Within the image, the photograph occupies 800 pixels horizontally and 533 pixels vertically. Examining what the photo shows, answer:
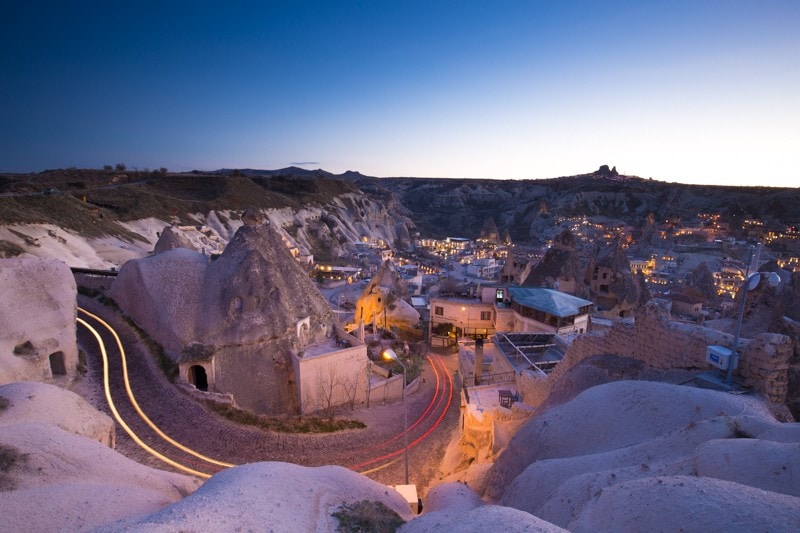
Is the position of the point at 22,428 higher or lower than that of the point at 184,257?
lower

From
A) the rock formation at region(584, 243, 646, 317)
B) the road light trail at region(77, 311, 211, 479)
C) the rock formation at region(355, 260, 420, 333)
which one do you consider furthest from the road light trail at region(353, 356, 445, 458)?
the rock formation at region(584, 243, 646, 317)

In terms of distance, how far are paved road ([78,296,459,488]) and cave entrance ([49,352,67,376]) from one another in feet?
3.47

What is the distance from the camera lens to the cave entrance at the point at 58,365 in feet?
58.5

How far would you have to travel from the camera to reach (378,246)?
255 feet

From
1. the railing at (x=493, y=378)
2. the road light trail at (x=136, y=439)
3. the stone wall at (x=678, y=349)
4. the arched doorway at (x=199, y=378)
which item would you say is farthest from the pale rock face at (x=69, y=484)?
the railing at (x=493, y=378)

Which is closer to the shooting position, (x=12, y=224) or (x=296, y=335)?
(x=296, y=335)

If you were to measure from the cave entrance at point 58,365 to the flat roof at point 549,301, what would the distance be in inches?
949

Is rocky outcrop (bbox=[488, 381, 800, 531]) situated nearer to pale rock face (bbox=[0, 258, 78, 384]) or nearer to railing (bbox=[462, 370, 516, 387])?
railing (bbox=[462, 370, 516, 387])

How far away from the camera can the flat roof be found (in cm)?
2658

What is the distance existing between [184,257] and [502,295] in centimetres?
2074

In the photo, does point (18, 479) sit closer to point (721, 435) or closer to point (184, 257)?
point (721, 435)

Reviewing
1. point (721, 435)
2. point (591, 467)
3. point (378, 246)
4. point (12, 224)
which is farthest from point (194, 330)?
point (378, 246)

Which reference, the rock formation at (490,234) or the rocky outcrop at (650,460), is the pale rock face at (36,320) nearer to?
the rocky outcrop at (650,460)

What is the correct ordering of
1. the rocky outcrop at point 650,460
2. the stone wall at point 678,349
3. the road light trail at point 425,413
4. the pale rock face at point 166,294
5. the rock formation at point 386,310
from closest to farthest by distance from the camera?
the rocky outcrop at point 650,460 → the stone wall at point 678,349 → the road light trail at point 425,413 → the pale rock face at point 166,294 → the rock formation at point 386,310
